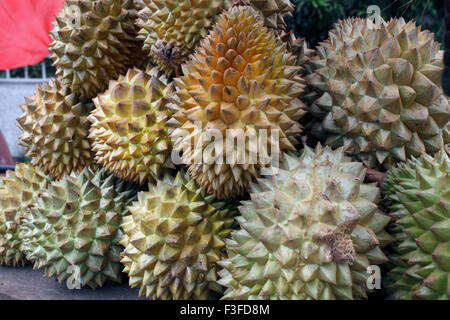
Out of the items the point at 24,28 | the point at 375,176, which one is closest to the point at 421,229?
the point at 375,176

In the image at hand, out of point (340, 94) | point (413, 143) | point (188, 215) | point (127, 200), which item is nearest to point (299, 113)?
point (340, 94)

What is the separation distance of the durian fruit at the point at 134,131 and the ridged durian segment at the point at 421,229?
93cm

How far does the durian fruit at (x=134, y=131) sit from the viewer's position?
1.73m

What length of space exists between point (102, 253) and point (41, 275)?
22.1 inches

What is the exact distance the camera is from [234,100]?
4.96ft

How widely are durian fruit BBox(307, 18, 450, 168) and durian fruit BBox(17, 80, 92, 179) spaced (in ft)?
4.00

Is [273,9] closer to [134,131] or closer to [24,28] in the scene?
[134,131]

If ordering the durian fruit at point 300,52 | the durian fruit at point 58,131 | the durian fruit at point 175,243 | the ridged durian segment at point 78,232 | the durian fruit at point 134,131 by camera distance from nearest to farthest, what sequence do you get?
the durian fruit at point 175,243, the durian fruit at point 134,131, the ridged durian segment at point 78,232, the durian fruit at point 300,52, the durian fruit at point 58,131

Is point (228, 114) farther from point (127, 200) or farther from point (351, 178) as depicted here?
point (127, 200)

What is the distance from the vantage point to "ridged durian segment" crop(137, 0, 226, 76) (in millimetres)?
1778

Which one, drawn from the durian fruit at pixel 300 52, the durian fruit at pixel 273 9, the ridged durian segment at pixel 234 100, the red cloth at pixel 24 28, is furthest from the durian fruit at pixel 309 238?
the red cloth at pixel 24 28

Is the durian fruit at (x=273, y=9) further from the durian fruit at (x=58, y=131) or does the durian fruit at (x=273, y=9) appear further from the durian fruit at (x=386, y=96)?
the durian fruit at (x=58, y=131)

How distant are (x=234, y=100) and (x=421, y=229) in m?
0.78
